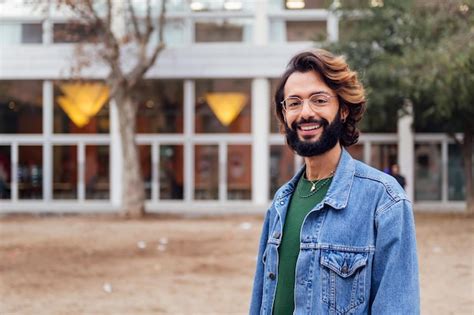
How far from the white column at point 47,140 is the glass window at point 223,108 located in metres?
5.87

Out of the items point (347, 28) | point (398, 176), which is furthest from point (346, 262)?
point (347, 28)

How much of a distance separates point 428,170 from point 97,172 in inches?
511

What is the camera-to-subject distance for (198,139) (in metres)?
28.2

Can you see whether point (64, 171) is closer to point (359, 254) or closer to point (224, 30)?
point (224, 30)

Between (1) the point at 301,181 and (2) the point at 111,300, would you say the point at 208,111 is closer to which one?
(2) the point at 111,300

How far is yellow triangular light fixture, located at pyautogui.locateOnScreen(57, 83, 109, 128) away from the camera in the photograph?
28.6 m

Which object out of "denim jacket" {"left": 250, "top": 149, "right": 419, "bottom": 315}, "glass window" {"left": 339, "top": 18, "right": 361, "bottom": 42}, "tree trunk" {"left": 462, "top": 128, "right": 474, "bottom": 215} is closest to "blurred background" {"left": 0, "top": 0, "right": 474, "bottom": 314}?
"glass window" {"left": 339, "top": 18, "right": 361, "bottom": 42}

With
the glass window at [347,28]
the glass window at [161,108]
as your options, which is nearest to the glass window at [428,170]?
the glass window at [347,28]

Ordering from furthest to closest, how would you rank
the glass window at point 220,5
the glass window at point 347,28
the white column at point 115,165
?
the white column at point 115,165 < the glass window at point 220,5 < the glass window at point 347,28

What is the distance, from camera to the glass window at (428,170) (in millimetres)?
27547

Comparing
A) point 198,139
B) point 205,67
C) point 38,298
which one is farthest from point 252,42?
point 38,298

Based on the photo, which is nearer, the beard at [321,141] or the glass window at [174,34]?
the beard at [321,141]

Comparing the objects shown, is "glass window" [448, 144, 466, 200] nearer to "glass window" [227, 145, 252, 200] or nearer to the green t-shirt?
"glass window" [227, 145, 252, 200]

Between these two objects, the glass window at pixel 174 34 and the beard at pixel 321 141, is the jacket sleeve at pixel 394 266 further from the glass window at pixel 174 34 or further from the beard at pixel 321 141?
the glass window at pixel 174 34
